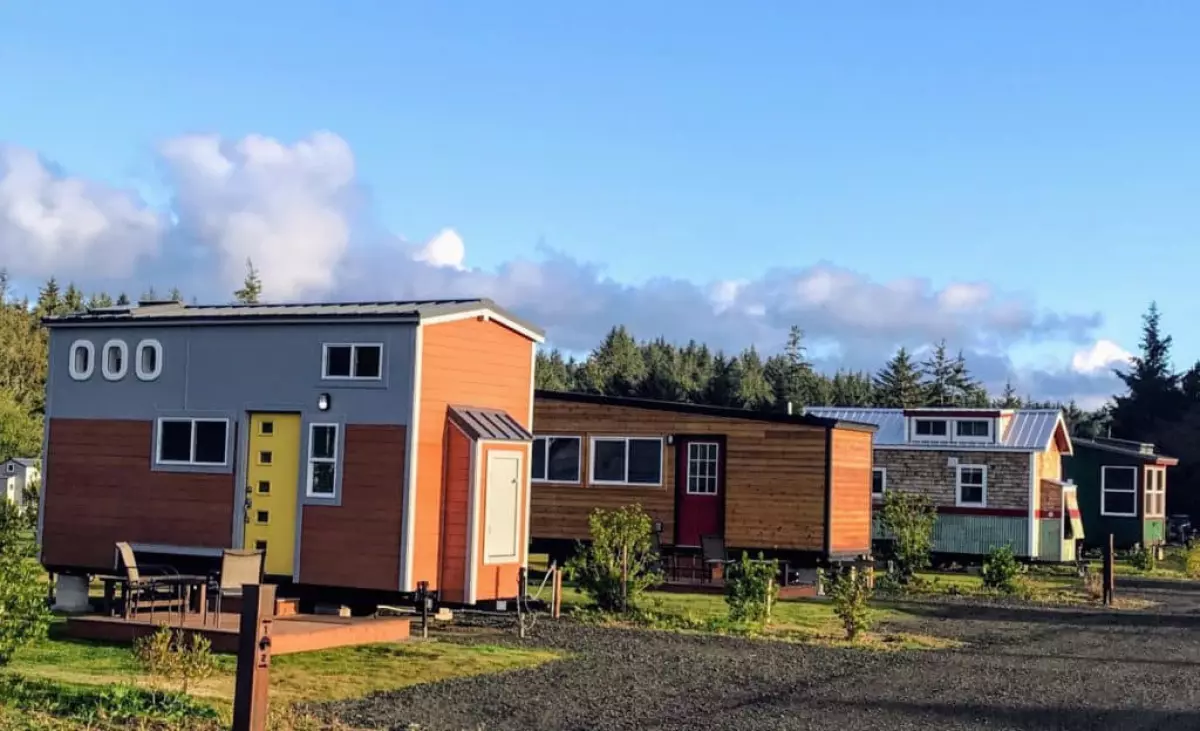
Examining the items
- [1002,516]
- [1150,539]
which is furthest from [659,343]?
[1002,516]

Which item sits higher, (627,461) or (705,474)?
(627,461)

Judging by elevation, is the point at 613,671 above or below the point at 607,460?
below

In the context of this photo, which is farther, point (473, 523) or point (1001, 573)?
point (1001, 573)

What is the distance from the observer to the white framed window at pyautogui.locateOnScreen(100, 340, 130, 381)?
17062 mm

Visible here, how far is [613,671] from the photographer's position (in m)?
12.7

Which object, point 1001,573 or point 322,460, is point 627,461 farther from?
point 322,460

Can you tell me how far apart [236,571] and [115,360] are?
4.36 metres

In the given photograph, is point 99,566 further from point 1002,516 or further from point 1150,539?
point 1150,539

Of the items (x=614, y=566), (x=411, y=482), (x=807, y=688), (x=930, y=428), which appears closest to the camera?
(x=807, y=688)

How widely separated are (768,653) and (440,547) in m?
3.77

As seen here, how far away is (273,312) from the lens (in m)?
16.4

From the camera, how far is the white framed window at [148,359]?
16834 mm

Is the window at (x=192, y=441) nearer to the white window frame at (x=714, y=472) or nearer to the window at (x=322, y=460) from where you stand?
the window at (x=322, y=460)

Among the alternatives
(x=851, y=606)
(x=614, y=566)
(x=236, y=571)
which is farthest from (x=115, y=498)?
(x=851, y=606)
